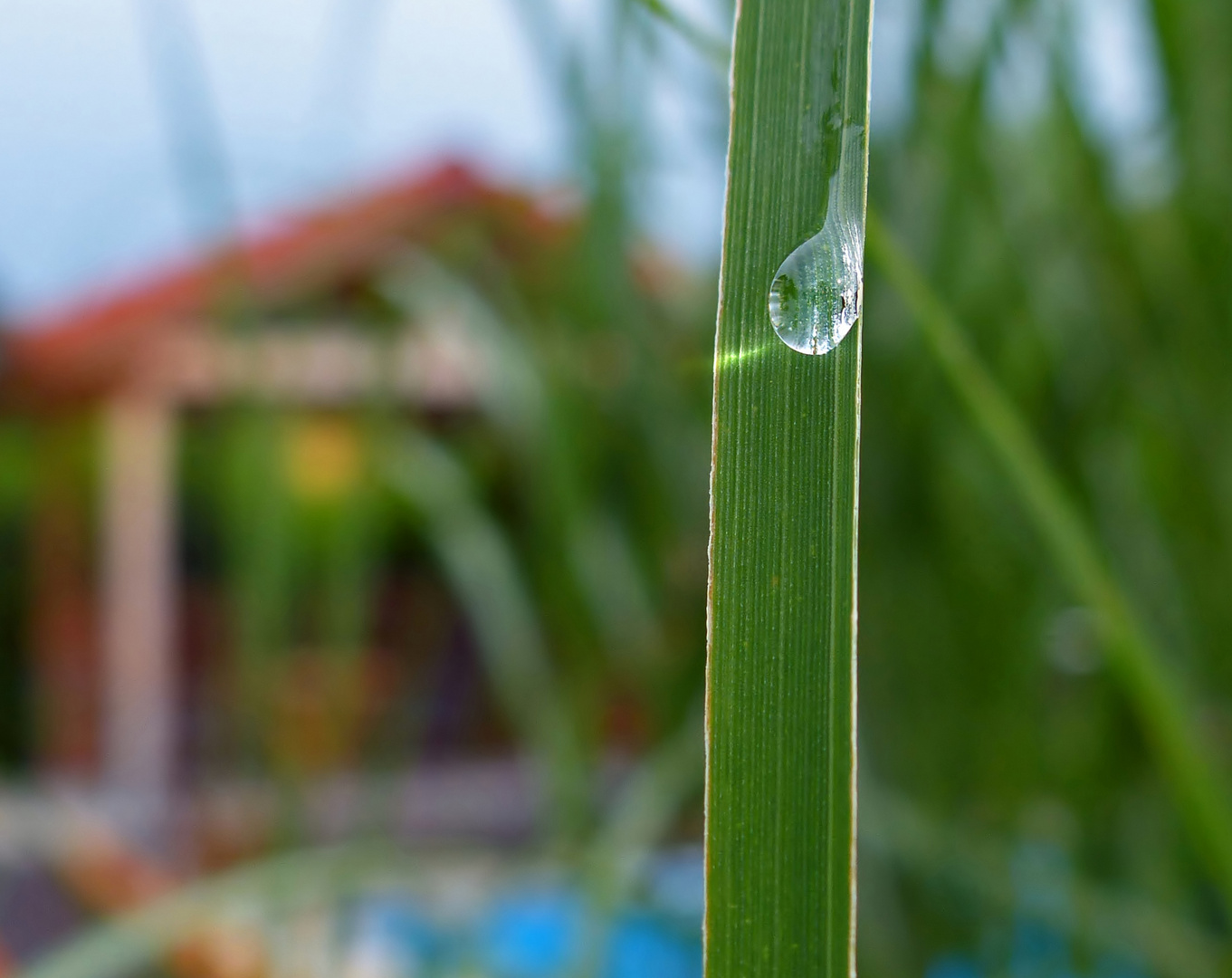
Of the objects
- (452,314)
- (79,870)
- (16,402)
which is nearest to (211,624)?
(16,402)

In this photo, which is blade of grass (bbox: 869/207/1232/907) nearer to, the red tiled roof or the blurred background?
the blurred background

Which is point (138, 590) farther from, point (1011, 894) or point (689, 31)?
point (689, 31)

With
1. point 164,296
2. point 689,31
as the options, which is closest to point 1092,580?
point 689,31

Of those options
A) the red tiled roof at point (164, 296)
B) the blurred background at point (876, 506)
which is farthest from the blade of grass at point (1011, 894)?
the red tiled roof at point (164, 296)

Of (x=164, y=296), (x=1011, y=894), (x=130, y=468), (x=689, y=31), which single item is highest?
(x=164, y=296)

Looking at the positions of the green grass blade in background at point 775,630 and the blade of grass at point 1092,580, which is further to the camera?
the blade of grass at point 1092,580

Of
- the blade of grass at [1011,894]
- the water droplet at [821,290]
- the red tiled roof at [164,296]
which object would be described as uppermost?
the red tiled roof at [164,296]

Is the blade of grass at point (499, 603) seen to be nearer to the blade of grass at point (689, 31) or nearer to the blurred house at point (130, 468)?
the blade of grass at point (689, 31)
